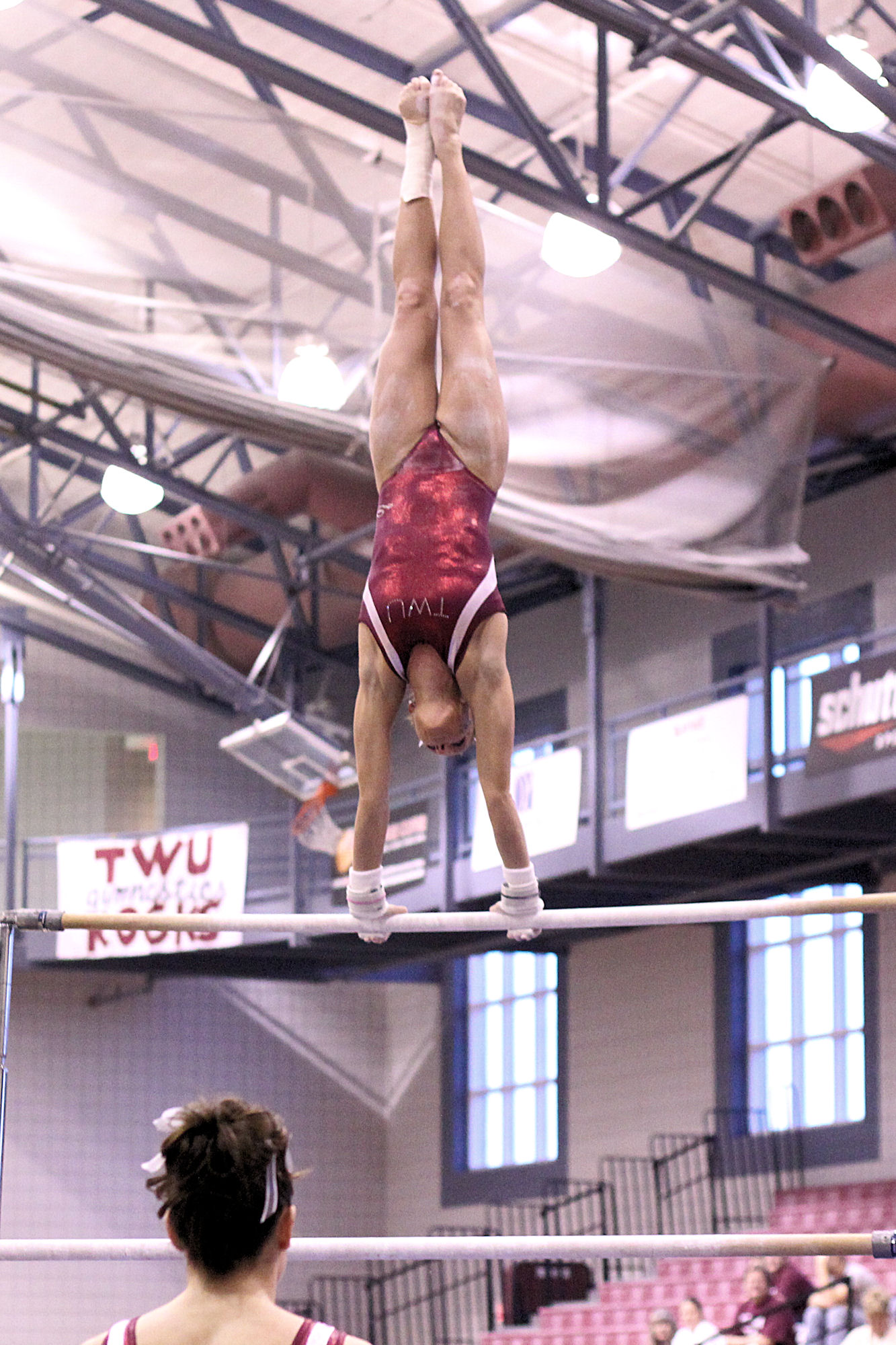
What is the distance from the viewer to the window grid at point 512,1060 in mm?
15086

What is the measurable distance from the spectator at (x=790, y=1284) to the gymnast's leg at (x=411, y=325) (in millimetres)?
6875

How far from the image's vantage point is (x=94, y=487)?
47.9 feet

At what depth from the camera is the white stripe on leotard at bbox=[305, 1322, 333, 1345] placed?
80.8 inches

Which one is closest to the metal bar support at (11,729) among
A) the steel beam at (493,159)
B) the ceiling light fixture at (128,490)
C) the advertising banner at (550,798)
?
the ceiling light fixture at (128,490)

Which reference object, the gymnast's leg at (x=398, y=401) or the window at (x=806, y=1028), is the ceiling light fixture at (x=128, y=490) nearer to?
the window at (x=806, y=1028)

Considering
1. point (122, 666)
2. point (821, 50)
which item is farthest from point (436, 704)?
point (122, 666)

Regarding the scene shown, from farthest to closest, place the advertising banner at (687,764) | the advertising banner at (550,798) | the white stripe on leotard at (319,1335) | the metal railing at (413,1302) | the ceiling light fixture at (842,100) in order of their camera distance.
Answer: the metal railing at (413,1302) < the advertising banner at (550,798) < the advertising banner at (687,764) < the ceiling light fixture at (842,100) < the white stripe on leotard at (319,1335)

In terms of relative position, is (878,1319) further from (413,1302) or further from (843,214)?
(413,1302)

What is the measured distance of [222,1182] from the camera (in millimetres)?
2113

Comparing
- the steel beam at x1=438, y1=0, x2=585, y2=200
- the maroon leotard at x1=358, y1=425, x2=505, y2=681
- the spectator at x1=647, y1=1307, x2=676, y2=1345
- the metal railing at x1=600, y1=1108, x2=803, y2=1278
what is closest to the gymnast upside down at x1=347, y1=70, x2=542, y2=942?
the maroon leotard at x1=358, y1=425, x2=505, y2=681

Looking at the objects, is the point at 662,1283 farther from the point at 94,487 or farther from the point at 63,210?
the point at 63,210

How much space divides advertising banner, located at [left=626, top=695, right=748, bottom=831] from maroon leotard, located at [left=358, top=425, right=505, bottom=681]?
6.38 meters

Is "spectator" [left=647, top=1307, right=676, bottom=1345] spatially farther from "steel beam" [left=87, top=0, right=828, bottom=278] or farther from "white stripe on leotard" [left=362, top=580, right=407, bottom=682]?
"white stripe on leotard" [left=362, top=580, right=407, bottom=682]

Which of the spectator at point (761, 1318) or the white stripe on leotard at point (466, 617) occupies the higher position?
the white stripe on leotard at point (466, 617)
